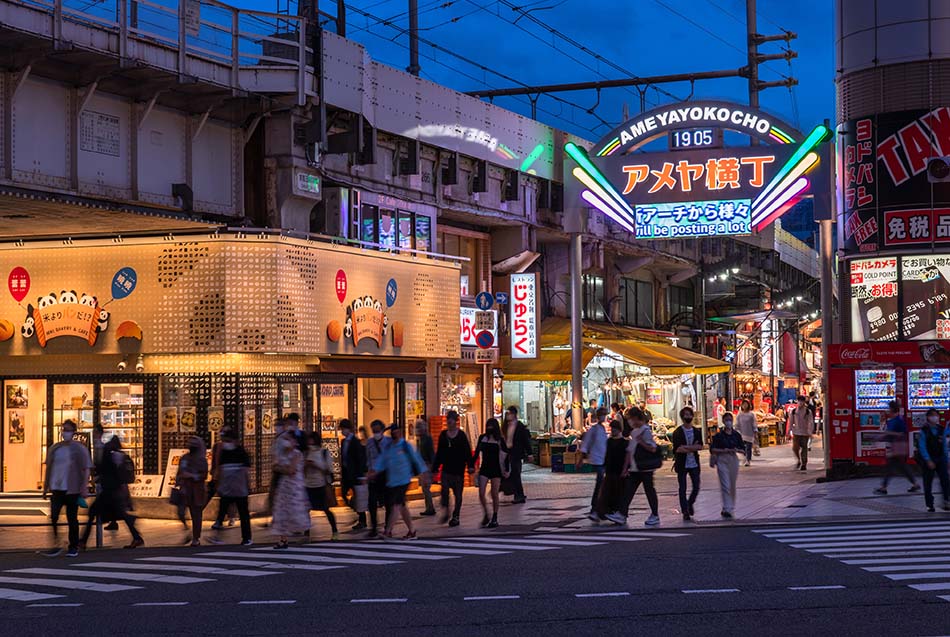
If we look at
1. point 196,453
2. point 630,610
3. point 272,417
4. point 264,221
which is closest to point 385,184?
point 264,221

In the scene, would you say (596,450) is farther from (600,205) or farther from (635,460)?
(600,205)

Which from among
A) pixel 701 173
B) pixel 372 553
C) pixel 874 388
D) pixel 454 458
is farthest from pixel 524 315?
pixel 372 553

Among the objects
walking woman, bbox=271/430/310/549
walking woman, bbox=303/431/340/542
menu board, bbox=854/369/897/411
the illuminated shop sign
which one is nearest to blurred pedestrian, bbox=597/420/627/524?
walking woman, bbox=303/431/340/542

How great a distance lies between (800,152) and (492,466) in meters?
13.8

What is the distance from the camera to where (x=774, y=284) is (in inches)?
2362

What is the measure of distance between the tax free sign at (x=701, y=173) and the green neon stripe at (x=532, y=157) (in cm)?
125

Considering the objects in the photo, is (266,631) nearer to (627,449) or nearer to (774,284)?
(627,449)

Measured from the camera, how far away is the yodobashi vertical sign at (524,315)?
116 ft

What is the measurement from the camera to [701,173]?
3391 cm

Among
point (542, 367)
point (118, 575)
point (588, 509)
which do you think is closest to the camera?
point (118, 575)

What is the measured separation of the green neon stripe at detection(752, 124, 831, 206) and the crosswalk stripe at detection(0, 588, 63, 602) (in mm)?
22298

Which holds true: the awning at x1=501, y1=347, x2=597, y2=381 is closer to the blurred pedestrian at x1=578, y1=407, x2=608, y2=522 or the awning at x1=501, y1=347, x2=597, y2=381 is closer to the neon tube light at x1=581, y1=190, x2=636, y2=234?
the neon tube light at x1=581, y1=190, x2=636, y2=234

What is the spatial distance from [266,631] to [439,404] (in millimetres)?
19874

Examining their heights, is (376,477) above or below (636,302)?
below
